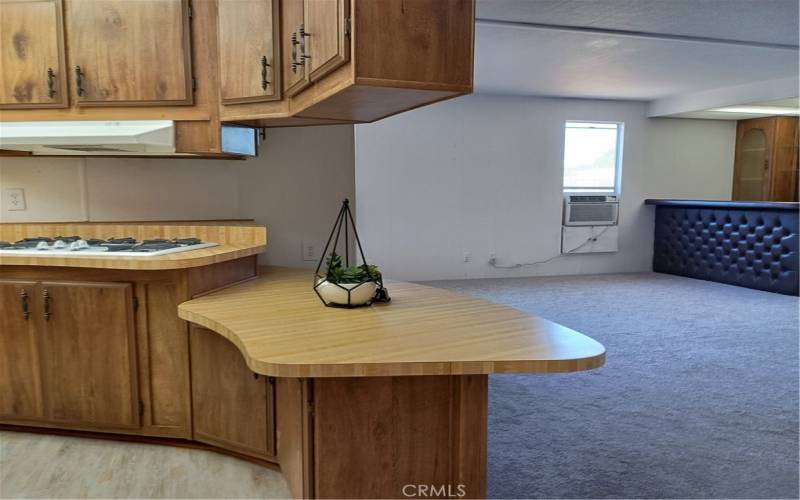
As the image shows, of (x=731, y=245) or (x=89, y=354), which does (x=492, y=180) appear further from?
(x=89, y=354)

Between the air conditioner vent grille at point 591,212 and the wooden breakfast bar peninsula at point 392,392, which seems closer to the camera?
the wooden breakfast bar peninsula at point 392,392

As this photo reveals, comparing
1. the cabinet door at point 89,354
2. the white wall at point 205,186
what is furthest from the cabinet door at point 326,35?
the cabinet door at point 89,354

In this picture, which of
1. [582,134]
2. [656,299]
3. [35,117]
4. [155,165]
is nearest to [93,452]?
[155,165]

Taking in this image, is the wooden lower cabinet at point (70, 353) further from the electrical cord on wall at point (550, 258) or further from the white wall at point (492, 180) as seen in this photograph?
the electrical cord on wall at point (550, 258)

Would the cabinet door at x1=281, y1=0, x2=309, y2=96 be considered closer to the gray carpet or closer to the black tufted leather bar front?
the gray carpet

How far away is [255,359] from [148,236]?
1.71 m

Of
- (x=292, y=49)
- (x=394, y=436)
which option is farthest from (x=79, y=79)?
(x=394, y=436)

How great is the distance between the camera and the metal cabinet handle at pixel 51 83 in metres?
2.45

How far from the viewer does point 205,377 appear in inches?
83.4

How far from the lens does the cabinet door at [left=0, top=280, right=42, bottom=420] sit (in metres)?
2.26

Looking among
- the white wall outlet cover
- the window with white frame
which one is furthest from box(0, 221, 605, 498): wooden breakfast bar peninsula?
the window with white frame

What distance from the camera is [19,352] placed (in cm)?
229

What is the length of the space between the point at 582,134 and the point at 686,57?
233cm

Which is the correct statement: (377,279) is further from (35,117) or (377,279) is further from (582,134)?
(582,134)
